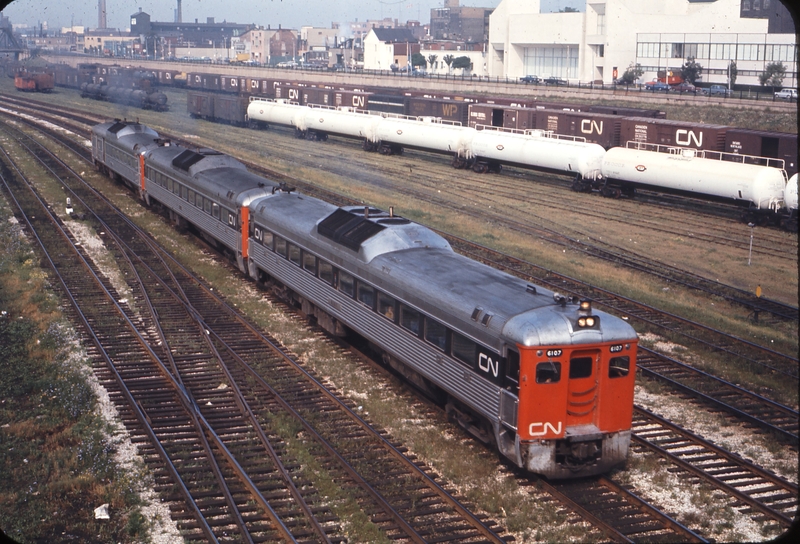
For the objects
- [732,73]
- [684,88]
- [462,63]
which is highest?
[462,63]

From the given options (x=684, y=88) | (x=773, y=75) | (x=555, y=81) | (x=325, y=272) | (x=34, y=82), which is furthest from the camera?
(x=34, y=82)

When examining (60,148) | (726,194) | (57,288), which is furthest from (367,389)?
(60,148)

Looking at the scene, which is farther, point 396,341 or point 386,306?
point 386,306

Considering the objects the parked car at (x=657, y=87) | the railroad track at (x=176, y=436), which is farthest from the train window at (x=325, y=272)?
the parked car at (x=657, y=87)

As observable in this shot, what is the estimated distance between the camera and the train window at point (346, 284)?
659 inches

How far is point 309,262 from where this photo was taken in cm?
1889

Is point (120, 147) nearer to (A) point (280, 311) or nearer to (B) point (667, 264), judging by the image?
(A) point (280, 311)

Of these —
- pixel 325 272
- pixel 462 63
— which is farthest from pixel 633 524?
pixel 462 63

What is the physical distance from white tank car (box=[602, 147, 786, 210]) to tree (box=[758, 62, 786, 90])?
4302 centimetres

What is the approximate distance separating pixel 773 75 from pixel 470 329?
75505 millimetres

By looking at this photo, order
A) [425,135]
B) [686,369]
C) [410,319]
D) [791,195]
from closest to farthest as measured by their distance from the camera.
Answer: [410,319] < [686,369] < [791,195] < [425,135]

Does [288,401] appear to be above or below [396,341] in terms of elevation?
below

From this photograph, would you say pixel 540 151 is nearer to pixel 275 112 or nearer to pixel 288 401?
pixel 275 112

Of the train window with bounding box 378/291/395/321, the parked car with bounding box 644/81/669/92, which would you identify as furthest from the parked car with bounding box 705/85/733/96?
the train window with bounding box 378/291/395/321
